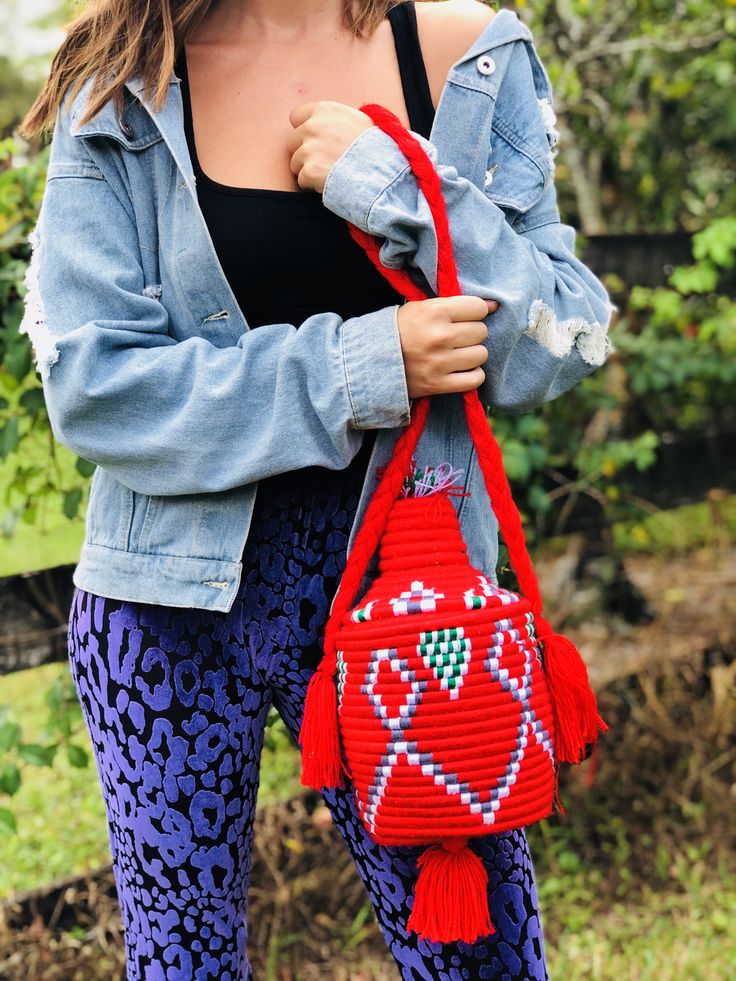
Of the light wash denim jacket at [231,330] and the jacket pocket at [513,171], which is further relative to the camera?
the jacket pocket at [513,171]

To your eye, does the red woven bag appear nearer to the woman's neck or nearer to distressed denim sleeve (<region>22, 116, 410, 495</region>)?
distressed denim sleeve (<region>22, 116, 410, 495</region>)

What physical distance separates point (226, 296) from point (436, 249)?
282mm

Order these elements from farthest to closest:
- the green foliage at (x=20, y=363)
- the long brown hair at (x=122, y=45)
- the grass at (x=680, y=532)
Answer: the grass at (x=680, y=532)
the green foliage at (x=20, y=363)
the long brown hair at (x=122, y=45)

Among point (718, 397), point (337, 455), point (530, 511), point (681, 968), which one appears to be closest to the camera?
point (337, 455)

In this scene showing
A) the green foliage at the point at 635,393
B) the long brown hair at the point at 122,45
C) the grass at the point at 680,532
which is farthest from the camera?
the grass at the point at 680,532

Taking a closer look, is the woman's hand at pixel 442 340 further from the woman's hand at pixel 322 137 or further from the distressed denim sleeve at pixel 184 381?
the woman's hand at pixel 322 137

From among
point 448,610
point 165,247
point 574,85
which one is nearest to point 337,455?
point 448,610

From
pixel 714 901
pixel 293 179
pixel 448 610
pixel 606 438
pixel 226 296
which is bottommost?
pixel 714 901

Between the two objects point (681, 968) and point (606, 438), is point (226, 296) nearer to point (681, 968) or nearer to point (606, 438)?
point (681, 968)

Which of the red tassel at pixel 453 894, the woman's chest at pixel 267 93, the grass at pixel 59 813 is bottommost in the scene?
the grass at pixel 59 813

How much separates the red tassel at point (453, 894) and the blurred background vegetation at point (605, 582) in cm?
71

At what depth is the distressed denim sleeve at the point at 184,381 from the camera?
1.23 meters

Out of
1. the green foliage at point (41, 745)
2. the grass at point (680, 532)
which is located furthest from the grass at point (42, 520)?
the grass at point (680, 532)

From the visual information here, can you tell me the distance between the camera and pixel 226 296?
4.32ft
